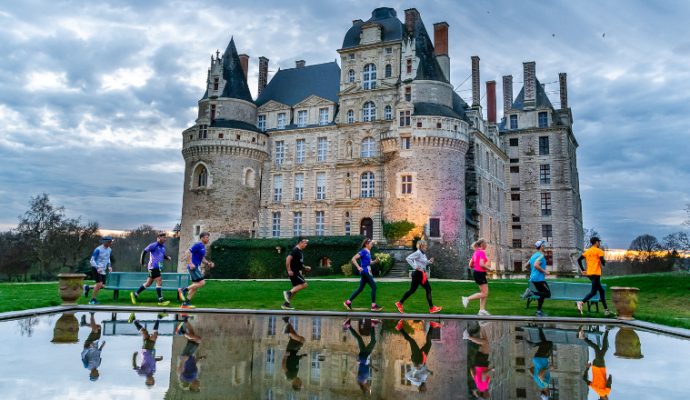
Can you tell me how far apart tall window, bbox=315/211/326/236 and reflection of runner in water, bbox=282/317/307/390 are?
104ft

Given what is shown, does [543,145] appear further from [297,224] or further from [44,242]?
[44,242]

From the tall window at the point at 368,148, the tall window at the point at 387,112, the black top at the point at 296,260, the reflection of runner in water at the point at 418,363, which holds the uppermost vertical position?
the tall window at the point at 387,112

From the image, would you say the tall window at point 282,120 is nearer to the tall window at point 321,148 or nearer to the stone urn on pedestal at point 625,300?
the tall window at point 321,148

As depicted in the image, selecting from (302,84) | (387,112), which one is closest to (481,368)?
(387,112)

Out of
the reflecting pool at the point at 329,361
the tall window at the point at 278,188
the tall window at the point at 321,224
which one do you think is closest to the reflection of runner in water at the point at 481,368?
the reflecting pool at the point at 329,361

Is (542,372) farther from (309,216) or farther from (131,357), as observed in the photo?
(309,216)

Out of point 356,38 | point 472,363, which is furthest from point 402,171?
point 472,363

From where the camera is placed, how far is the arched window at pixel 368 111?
3978cm

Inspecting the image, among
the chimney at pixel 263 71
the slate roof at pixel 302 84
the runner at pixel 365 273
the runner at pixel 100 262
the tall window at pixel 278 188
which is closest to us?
the runner at pixel 365 273

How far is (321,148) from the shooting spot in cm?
4209

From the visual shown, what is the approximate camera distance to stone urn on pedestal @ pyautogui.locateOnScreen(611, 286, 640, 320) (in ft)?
38.6

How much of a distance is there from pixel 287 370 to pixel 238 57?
42.4 m

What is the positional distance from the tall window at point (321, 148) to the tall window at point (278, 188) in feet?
12.7

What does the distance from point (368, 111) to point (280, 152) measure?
28.5 feet
